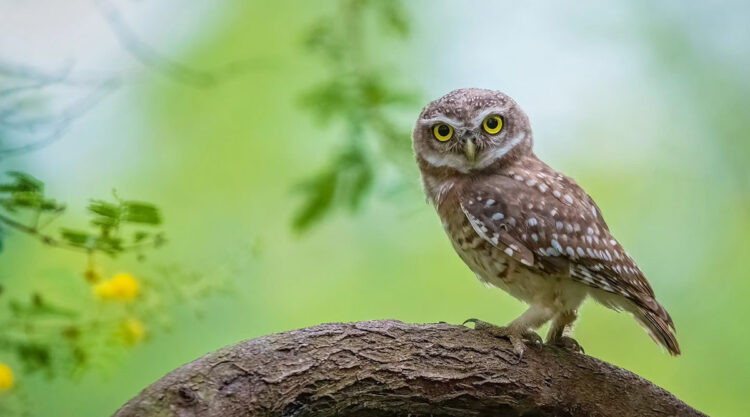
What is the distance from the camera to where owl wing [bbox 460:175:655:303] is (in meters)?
2.42

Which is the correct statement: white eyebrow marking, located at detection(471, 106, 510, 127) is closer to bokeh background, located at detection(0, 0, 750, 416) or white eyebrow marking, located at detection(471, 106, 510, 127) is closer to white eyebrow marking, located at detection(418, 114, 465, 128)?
white eyebrow marking, located at detection(418, 114, 465, 128)

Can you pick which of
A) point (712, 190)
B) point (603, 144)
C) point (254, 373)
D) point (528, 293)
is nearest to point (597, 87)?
point (603, 144)

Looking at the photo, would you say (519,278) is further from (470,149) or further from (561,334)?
(470,149)

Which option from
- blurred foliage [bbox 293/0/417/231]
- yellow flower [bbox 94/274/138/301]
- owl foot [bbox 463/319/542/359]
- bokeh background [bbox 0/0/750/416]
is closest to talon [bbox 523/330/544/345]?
owl foot [bbox 463/319/542/359]

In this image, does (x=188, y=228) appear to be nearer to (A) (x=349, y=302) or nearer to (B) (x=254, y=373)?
(A) (x=349, y=302)

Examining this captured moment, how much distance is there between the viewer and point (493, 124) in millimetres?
2676

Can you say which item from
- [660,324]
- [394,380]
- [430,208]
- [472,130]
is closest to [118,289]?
[394,380]

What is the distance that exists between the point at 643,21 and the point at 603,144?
76 centimetres

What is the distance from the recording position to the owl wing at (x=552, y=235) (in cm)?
242

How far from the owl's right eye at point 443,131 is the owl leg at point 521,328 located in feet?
1.94

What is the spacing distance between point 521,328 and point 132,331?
3.70 ft

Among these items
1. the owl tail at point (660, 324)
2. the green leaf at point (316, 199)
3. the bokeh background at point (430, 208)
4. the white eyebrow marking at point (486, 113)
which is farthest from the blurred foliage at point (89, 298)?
the bokeh background at point (430, 208)

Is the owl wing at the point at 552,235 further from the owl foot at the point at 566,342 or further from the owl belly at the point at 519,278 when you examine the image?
the owl foot at the point at 566,342

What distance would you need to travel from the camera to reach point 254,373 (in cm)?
203
